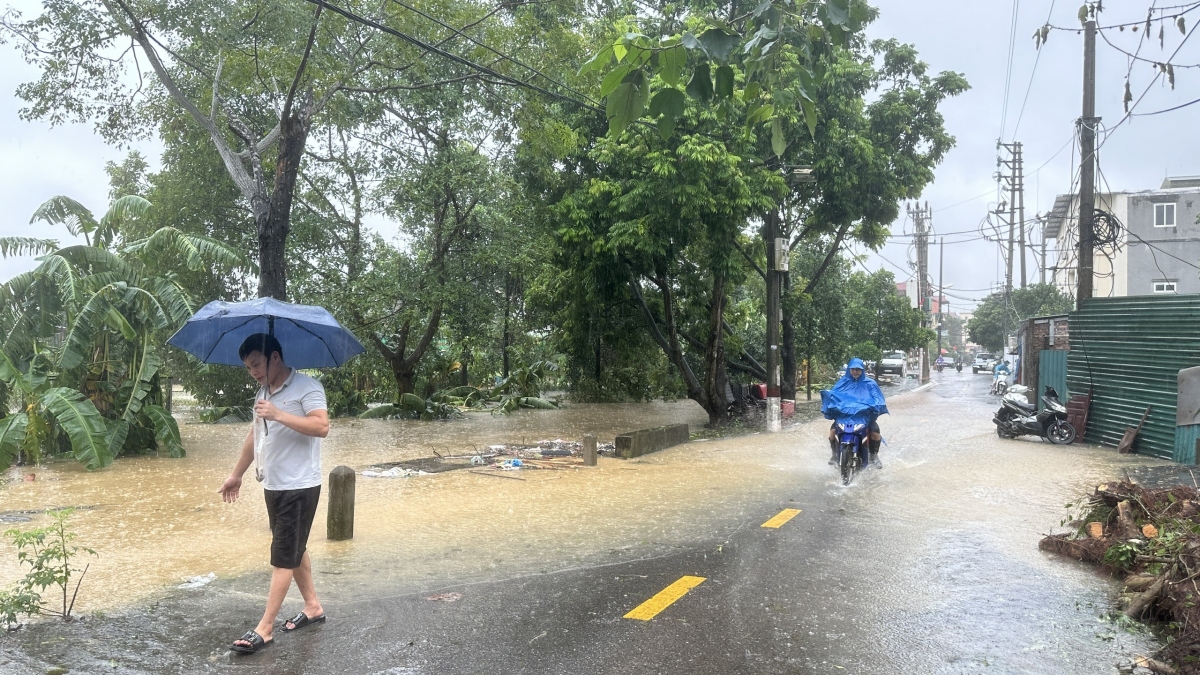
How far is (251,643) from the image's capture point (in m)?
4.91

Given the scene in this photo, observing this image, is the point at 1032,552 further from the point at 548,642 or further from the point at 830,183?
the point at 830,183

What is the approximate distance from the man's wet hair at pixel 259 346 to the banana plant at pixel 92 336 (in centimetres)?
836

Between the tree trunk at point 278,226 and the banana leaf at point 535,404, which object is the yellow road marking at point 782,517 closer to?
the tree trunk at point 278,226

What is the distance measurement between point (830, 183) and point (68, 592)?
1710cm

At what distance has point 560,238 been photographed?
61.9ft

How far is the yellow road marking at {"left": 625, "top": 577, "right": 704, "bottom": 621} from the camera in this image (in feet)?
18.7

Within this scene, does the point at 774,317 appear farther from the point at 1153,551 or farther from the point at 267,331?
the point at 267,331

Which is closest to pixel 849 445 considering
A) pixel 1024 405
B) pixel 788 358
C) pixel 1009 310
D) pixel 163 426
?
pixel 1024 405

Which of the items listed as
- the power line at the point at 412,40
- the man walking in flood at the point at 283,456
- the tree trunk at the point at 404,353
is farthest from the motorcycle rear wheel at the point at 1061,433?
the man walking in flood at the point at 283,456

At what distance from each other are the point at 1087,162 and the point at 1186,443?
6959 mm

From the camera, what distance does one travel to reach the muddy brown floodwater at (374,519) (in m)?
7.05

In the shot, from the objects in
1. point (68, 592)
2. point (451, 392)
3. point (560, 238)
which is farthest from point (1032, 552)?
point (451, 392)

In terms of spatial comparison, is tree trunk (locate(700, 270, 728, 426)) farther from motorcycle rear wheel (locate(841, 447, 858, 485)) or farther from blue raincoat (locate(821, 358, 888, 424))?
motorcycle rear wheel (locate(841, 447, 858, 485))

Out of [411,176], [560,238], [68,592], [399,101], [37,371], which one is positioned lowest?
[68,592]
